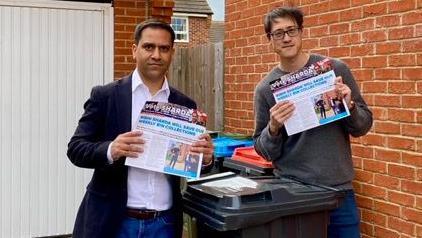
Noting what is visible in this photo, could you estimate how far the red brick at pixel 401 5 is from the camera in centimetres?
393

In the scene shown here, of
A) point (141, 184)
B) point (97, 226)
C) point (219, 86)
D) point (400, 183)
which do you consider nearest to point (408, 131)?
point (400, 183)

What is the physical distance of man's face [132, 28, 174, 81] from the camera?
120 inches

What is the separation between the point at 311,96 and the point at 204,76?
4192mm

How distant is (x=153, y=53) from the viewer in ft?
9.99

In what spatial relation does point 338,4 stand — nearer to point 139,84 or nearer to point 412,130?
point 412,130

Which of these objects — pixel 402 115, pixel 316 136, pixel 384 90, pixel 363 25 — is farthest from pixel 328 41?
pixel 316 136

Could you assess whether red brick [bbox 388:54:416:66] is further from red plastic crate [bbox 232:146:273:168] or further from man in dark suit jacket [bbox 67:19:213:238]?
man in dark suit jacket [bbox 67:19:213:238]

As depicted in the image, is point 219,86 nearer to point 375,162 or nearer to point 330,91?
point 375,162

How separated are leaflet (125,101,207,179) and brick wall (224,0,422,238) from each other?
5.42 ft

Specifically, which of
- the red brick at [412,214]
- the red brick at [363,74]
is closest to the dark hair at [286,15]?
the red brick at [363,74]

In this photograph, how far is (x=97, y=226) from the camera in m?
3.07

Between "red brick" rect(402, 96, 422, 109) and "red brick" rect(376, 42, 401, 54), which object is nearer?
"red brick" rect(402, 96, 422, 109)

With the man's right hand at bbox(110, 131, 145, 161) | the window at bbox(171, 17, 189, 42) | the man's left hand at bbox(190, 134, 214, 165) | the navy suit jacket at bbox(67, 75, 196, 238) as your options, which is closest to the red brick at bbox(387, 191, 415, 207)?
the man's left hand at bbox(190, 134, 214, 165)

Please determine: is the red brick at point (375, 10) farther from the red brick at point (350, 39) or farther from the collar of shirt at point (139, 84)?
the collar of shirt at point (139, 84)
